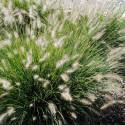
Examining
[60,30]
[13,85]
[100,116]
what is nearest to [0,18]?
[60,30]

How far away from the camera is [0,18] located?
5.50 meters

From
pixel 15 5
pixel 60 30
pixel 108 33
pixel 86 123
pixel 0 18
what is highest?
pixel 15 5

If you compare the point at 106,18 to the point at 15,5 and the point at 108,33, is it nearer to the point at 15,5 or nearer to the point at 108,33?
the point at 108,33

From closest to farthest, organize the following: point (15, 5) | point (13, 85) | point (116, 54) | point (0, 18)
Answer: point (13, 85)
point (116, 54)
point (0, 18)
point (15, 5)

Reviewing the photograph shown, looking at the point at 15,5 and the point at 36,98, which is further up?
the point at 15,5

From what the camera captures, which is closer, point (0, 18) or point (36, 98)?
point (36, 98)

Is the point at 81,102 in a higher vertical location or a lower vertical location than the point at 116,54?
lower

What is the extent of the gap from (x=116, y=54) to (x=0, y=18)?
6.13ft

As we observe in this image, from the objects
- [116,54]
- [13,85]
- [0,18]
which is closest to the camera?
[13,85]

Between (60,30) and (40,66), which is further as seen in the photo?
(60,30)

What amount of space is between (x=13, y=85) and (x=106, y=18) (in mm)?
2017

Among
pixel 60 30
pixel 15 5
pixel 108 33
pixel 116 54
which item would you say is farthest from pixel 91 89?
pixel 15 5

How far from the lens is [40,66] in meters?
4.17

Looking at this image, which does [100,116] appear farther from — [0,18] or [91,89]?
[0,18]
